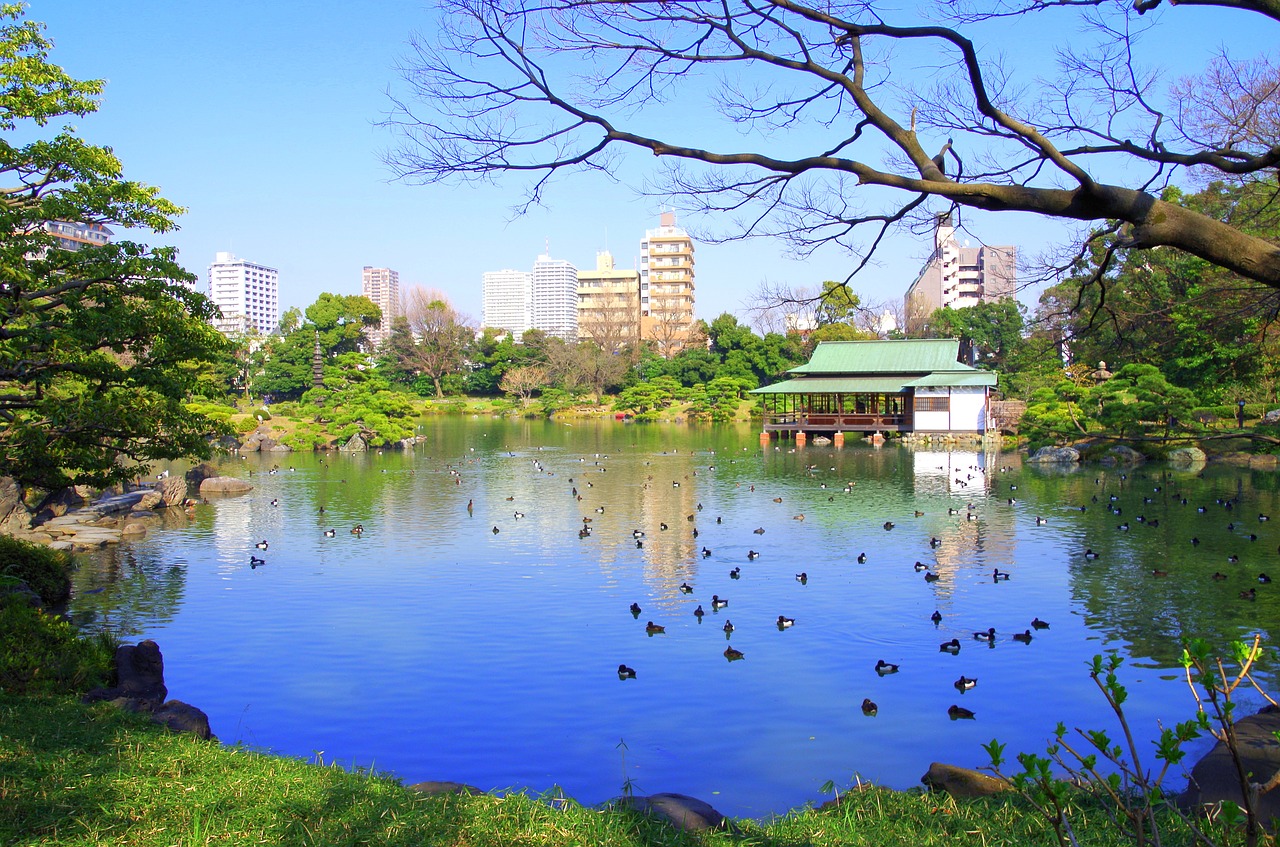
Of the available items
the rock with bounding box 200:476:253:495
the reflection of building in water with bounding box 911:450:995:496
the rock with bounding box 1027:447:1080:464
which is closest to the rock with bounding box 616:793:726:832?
the reflection of building in water with bounding box 911:450:995:496

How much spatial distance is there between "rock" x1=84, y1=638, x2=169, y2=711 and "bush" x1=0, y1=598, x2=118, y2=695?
0.10 metres

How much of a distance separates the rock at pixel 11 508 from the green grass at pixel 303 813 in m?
11.4

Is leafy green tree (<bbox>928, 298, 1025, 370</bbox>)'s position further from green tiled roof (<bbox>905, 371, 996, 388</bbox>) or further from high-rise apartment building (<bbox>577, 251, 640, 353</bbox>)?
high-rise apartment building (<bbox>577, 251, 640, 353</bbox>)

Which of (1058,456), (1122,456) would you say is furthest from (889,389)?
(1122,456)

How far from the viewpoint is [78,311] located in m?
9.81

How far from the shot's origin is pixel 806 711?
8.24m

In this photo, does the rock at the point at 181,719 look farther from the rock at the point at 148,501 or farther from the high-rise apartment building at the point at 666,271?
the high-rise apartment building at the point at 666,271

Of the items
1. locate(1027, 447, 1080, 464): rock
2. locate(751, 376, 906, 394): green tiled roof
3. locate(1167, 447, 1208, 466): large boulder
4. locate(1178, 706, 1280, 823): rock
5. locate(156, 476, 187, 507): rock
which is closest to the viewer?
locate(1178, 706, 1280, 823): rock

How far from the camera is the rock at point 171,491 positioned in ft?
68.2

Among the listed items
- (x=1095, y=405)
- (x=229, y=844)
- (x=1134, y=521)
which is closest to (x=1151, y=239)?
(x=229, y=844)

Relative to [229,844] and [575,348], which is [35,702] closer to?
[229,844]

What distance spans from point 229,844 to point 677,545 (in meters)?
12.5

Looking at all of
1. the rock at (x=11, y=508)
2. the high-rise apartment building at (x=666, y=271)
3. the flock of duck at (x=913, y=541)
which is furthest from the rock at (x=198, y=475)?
the high-rise apartment building at (x=666, y=271)

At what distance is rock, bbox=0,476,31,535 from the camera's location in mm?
14594
